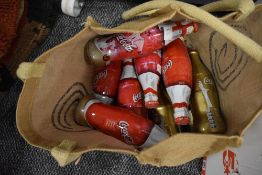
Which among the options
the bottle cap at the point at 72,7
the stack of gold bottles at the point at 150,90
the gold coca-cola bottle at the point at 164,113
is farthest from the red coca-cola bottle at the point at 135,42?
the bottle cap at the point at 72,7

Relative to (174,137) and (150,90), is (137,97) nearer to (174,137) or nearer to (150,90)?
(150,90)

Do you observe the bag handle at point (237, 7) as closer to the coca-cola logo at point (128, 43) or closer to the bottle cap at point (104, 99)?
the coca-cola logo at point (128, 43)

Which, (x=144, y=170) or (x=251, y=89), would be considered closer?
(x=251, y=89)

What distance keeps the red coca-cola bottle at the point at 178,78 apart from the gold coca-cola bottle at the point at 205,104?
31 mm

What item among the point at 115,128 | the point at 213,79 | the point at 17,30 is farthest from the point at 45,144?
the point at 17,30

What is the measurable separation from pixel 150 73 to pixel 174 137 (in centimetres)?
25

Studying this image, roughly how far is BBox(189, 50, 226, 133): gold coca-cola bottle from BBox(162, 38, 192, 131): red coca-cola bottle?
0.10ft

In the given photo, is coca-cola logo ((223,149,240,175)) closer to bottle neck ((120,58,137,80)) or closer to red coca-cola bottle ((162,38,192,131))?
red coca-cola bottle ((162,38,192,131))

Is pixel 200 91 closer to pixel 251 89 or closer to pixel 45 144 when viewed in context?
pixel 251 89

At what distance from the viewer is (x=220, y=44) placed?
2.68 feet

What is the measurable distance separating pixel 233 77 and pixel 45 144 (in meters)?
0.43

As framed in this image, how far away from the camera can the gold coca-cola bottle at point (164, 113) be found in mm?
812

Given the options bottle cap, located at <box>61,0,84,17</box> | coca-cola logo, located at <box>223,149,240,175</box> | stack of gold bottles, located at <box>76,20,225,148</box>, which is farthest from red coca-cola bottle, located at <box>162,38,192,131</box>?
bottle cap, located at <box>61,0,84,17</box>

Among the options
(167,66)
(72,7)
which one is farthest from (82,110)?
(72,7)
